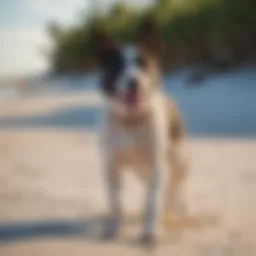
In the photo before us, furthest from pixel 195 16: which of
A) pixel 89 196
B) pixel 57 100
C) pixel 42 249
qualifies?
pixel 42 249

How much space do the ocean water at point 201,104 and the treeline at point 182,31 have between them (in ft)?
0.11

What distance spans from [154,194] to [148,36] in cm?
33

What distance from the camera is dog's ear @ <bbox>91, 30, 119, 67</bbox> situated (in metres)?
1.06

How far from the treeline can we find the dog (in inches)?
0.9

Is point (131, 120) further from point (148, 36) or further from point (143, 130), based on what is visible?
point (148, 36)

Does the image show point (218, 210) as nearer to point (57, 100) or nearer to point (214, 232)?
point (214, 232)

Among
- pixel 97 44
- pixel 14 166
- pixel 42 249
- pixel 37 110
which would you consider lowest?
pixel 42 249

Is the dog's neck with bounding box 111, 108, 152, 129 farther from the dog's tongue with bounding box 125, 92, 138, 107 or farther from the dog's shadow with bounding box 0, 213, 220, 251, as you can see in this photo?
the dog's shadow with bounding box 0, 213, 220, 251

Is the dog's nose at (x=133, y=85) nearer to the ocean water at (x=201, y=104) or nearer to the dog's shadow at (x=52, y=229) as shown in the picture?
the ocean water at (x=201, y=104)

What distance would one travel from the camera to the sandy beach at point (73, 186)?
1.08 meters

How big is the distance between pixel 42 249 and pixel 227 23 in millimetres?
603

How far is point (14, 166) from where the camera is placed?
1.12 meters

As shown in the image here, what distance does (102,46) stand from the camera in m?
1.07

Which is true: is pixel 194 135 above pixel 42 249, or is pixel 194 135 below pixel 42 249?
above
